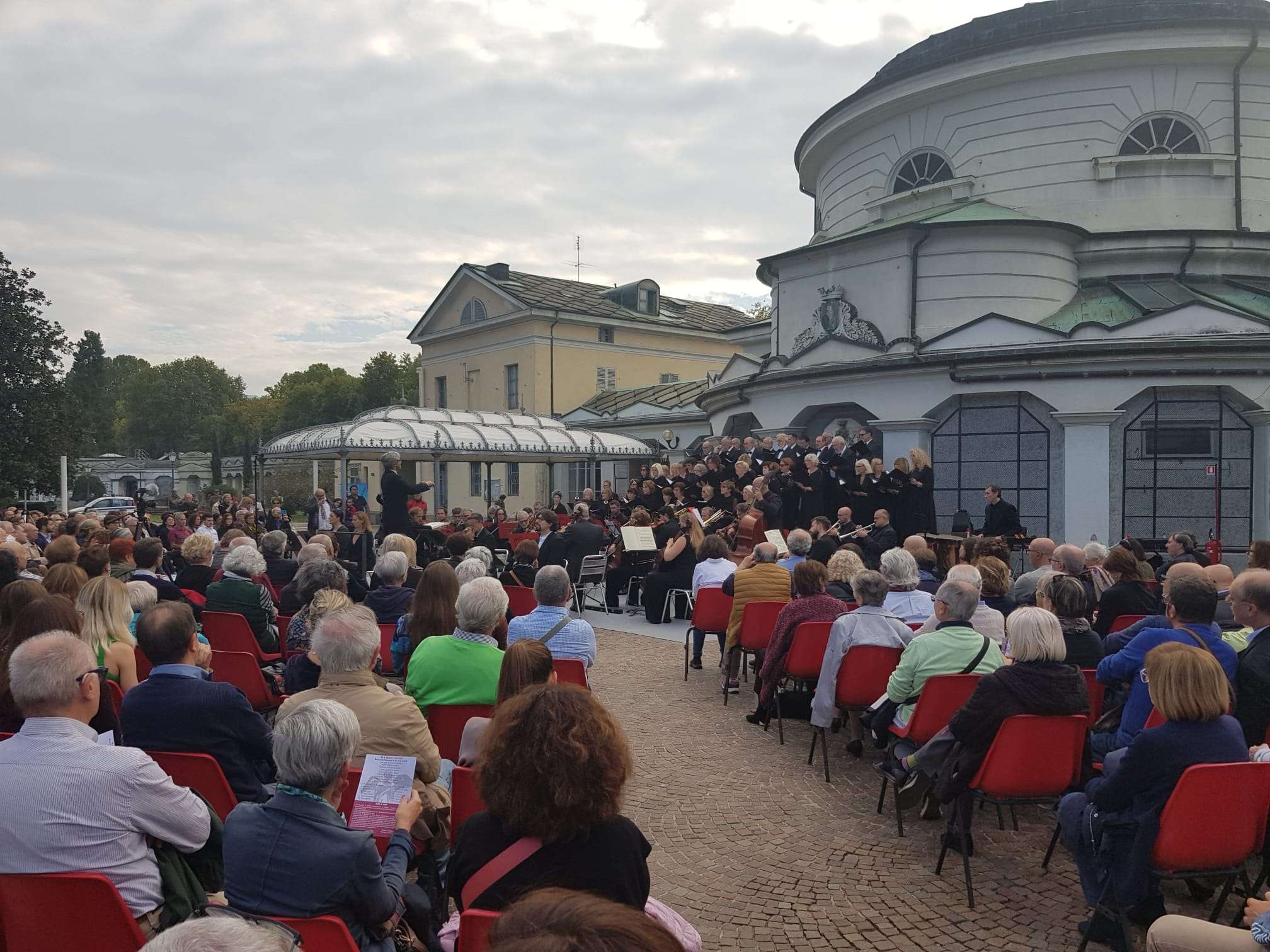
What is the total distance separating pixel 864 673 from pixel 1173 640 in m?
1.93

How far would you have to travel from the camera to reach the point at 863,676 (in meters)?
6.02

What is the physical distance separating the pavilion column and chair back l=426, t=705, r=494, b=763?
1352 centimetres

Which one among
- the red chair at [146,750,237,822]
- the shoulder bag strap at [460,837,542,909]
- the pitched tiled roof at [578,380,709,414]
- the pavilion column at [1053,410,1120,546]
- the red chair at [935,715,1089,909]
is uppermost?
the pitched tiled roof at [578,380,709,414]

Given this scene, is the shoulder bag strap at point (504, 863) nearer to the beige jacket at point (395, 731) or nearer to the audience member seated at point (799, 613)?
the beige jacket at point (395, 731)

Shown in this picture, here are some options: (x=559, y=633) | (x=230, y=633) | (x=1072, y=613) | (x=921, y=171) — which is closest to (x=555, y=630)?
(x=559, y=633)

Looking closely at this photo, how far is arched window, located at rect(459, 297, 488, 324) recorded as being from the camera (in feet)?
132

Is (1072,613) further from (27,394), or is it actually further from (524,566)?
(27,394)

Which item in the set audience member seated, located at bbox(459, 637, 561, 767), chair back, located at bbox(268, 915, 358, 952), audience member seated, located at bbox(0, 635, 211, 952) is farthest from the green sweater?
chair back, located at bbox(268, 915, 358, 952)

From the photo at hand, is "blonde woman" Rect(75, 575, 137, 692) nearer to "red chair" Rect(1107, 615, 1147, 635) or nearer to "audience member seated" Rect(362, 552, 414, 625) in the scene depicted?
"audience member seated" Rect(362, 552, 414, 625)

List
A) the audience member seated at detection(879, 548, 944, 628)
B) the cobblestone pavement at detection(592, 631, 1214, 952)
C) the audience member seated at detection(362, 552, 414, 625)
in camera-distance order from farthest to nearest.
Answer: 1. the audience member seated at detection(879, 548, 944, 628)
2. the audience member seated at detection(362, 552, 414, 625)
3. the cobblestone pavement at detection(592, 631, 1214, 952)

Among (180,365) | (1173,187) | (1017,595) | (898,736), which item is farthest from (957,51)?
(180,365)

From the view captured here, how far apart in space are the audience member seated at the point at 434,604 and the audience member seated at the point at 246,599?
167 cm

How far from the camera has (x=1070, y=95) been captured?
1945cm

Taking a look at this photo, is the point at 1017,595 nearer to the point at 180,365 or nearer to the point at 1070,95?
the point at 1070,95
